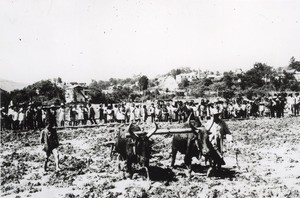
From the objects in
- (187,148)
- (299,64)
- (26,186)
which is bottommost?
(26,186)

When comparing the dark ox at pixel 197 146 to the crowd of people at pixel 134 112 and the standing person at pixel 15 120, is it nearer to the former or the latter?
the crowd of people at pixel 134 112

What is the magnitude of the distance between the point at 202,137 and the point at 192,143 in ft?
2.69

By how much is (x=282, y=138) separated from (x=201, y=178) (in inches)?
380

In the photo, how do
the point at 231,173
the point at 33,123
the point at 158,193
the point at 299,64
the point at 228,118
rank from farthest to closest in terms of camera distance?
the point at 299,64, the point at 228,118, the point at 33,123, the point at 231,173, the point at 158,193

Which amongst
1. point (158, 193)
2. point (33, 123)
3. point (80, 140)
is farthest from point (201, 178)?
point (33, 123)

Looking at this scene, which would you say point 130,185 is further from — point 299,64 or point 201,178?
point 299,64

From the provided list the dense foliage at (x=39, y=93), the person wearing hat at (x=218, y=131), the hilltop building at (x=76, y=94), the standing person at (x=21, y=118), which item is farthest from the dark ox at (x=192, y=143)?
the hilltop building at (x=76, y=94)

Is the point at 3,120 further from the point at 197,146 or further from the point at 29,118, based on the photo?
the point at 197,146

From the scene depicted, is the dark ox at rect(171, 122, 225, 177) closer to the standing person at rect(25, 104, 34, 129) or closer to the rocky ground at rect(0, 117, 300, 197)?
the rocky ground at rect(0, 117, 300, 197)

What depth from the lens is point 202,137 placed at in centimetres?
1102

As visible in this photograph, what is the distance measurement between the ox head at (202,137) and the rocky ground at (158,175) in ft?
3.39

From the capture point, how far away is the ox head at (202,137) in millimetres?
10750

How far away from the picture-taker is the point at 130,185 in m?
11.2

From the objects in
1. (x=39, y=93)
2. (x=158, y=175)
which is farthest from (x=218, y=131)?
(x=39, y=93)
